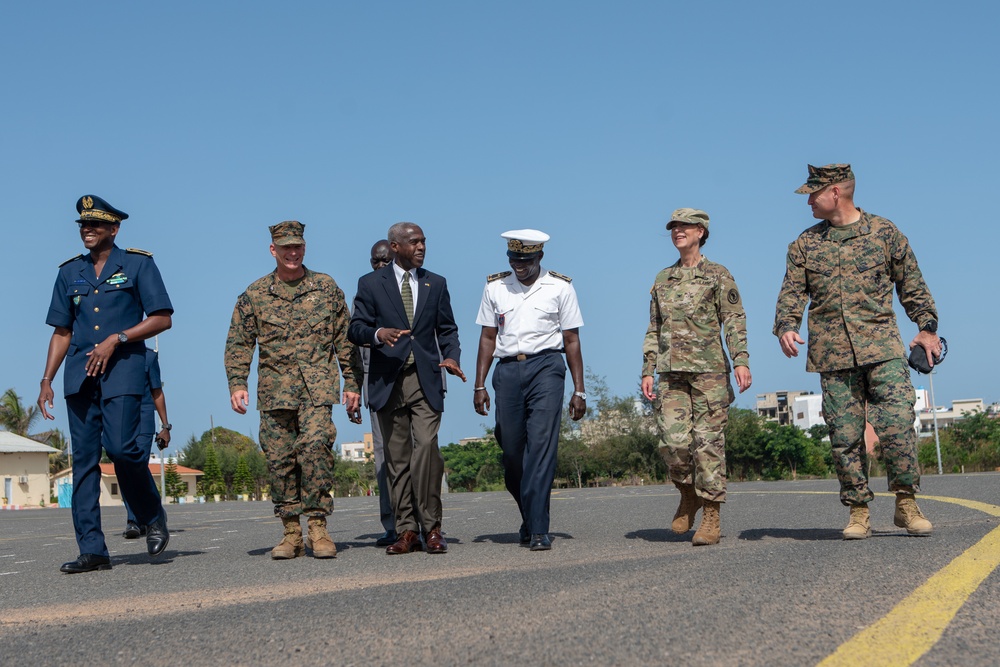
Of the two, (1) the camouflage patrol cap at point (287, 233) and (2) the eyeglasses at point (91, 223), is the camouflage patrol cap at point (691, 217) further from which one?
(2) the eyeglasses at point (91, 223)

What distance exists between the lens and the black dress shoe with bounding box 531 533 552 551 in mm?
7836

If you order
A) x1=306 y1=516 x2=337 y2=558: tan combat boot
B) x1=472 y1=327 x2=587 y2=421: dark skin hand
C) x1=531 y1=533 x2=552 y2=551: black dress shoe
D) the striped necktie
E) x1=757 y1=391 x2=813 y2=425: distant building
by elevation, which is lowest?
x1=531 y1=533 x2=552 y2=551: black dress shoe

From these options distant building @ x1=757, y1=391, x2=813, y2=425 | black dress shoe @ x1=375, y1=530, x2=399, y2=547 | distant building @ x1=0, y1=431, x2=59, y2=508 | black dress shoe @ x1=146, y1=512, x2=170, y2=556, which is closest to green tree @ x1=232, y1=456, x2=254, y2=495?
distant building @ x1=0, y1=431, x2=59, y2=508

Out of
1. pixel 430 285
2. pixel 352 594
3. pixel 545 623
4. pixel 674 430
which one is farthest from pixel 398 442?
pixel 545 623

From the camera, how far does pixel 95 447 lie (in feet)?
25.3

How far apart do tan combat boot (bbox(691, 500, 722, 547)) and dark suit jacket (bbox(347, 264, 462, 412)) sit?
78.9 inches

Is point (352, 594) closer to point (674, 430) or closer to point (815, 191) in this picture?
point (674, 430)

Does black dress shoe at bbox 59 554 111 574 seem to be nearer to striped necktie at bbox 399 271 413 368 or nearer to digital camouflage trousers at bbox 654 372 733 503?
striped necktie at bbox 399 271 413 368

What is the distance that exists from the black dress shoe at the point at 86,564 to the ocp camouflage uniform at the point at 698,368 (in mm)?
3772

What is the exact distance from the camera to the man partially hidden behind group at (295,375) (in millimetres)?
7895

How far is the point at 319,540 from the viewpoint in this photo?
7.86 meters

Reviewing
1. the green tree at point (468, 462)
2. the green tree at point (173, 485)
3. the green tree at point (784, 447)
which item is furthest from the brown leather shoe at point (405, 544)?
the green tree at point (468, 462)

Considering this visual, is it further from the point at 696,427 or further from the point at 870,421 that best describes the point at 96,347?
the point at 870,421

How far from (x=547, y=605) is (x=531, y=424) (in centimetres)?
360
